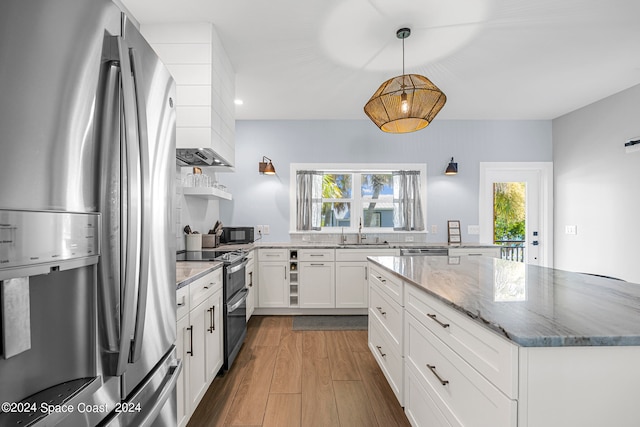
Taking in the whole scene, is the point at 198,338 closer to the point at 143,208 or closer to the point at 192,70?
the point at 143,208

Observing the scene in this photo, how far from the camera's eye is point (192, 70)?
2.32 m

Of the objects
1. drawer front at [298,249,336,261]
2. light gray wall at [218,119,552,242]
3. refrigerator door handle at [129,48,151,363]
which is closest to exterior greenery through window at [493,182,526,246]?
light gray wall at [218,119,552,242]

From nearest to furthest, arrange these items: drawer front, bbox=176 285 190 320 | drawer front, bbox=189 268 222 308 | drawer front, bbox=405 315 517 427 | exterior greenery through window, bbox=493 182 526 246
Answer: drawer front, bbox=405 315 517 427 < drawer front, bbox=176 285 190 320 < drawer front, bbox=189 268 222 308 < exterior greenery through window, bbox=493 182 526 246

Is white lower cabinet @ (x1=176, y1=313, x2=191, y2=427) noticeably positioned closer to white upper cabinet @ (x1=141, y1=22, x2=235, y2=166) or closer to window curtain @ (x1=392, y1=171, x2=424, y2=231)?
white upper cabinet @ (x1=141, y1=22, x2=235, y2=166)

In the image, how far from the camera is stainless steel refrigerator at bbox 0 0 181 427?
499 millimetres

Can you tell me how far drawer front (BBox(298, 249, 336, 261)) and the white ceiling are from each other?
1925 mm

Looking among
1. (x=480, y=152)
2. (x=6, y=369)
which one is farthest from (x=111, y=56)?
(x=480, y=152)

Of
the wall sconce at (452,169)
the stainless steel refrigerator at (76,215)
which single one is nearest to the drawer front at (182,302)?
the stainless steel refrigerator at (76,215)

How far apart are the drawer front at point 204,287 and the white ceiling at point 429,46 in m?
1.91

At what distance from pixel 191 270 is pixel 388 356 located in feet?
4.75

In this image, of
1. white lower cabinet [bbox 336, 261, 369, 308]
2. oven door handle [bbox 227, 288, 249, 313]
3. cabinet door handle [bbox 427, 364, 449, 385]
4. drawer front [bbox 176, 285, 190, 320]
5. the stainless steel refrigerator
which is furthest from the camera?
white lower cabinet [bbox 336, 261, 369, 308]

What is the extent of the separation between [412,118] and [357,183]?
2.39 meters

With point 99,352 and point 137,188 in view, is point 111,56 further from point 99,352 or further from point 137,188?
point 99,352

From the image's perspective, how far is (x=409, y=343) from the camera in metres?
1.66
